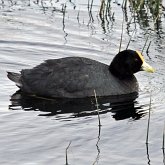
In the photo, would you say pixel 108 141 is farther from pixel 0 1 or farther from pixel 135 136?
pixel 0 1

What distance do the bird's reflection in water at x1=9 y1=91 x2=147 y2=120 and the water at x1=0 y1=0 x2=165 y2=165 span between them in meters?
0.02

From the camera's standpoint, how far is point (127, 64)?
10.9 meters

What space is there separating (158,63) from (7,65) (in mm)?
2808

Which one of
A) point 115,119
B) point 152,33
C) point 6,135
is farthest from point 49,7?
point 6,135

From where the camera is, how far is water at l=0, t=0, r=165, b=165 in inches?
301

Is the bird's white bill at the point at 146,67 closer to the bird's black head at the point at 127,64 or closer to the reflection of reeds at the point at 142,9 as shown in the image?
the bird's black head at the point at 127,64

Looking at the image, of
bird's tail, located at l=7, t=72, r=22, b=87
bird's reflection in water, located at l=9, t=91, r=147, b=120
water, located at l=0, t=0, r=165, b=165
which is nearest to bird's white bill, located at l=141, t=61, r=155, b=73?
water, located at l=0, t=0, r=165, b=165

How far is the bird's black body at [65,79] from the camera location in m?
10.2

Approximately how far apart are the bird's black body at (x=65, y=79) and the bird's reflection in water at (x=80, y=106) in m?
0.12

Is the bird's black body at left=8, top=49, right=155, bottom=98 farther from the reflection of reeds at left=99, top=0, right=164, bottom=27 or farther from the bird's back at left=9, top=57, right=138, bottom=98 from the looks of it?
the reflection of reeds at left=99, top=0, right=164, bottom=27

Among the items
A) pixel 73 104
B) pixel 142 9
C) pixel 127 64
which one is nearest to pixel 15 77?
pixel 73 104

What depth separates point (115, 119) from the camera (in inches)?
361

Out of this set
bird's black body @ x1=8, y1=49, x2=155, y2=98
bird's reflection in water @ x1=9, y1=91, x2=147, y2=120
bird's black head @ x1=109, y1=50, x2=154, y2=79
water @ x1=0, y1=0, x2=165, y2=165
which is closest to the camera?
water @ x1=0, y1=0, x2=165, y2=165

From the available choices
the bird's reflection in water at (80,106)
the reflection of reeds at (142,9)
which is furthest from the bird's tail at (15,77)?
the reflection of reeds at (142,9)
